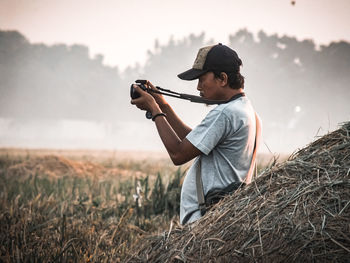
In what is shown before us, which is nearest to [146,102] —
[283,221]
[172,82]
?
[283,221]

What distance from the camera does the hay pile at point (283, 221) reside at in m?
2.26

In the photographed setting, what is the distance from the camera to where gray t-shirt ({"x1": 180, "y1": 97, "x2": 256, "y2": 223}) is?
294 cm

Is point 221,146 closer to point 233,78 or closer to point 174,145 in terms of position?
point 174,145

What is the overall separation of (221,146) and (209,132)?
0.53 ft

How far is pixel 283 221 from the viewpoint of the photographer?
2.41 metres

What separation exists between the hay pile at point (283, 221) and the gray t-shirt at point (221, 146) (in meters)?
0.18

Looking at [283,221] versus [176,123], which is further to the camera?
[176,123]

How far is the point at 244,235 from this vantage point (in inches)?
98.4

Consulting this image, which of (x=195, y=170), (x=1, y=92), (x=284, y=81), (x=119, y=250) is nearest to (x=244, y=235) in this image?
(x=195, y=170)

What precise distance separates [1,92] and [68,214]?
6656 cm

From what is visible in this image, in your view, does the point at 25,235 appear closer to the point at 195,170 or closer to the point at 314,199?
the point at 195,170

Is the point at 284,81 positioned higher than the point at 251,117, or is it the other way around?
the point at 284,81

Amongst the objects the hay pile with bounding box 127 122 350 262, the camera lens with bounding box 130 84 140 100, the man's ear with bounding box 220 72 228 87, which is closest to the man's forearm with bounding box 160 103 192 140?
the camera lens with bounding box 130 84 140 100

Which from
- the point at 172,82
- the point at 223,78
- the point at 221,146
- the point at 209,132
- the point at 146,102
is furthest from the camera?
the point at 172,82
